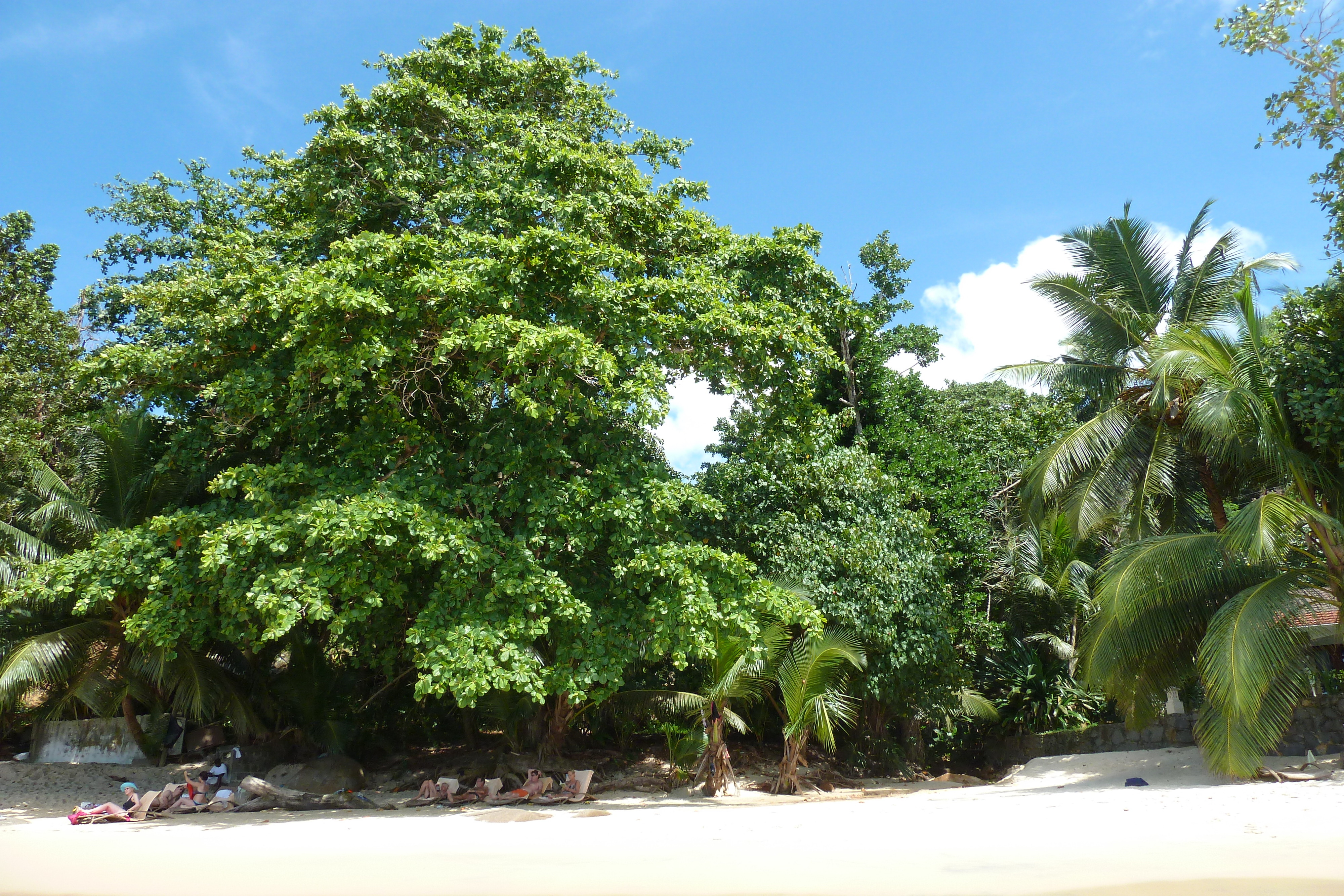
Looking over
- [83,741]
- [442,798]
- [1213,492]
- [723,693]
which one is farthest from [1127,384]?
[83,741]

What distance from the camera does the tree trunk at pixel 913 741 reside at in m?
16.7

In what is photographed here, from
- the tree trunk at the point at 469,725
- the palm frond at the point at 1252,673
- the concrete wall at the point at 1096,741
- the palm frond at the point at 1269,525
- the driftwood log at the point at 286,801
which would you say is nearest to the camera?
the palm frond at the point at 1269,525

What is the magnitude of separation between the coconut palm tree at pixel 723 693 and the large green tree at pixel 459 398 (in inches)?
26.7

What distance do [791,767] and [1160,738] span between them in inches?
245

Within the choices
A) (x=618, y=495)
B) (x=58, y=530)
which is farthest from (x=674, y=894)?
(x=58, y=530)

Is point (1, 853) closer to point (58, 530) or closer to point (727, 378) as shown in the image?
point (58, 530)

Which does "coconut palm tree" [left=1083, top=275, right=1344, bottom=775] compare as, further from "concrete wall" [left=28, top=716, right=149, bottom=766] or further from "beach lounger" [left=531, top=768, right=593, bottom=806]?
"concrete wall" [left=28, top=716, right=149, bottom=766]

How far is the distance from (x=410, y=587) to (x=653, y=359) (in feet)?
14.3

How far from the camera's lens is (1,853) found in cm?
829

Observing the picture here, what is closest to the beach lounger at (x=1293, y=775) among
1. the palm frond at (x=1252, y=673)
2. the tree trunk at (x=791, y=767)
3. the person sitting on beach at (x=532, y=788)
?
the palm frond at (x=1252, y=673)

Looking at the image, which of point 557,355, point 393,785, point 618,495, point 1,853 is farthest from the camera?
point 393,785

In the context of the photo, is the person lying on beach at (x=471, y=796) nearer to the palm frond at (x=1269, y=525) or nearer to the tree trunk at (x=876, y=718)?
the tree trunk at (x=876, y=718)

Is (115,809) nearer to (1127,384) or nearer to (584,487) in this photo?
(584,487)

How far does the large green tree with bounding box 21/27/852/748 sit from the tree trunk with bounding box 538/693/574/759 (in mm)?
1946
